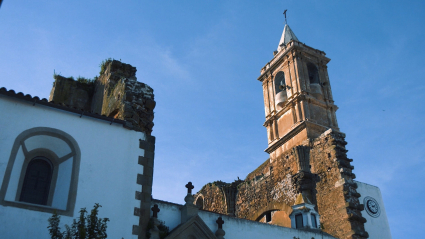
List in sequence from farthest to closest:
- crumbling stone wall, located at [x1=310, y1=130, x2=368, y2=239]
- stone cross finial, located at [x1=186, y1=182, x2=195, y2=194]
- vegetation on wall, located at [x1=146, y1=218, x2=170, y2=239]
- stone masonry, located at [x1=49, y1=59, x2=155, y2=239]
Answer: crumbling stone wall, located at [x1=310, y1=130, x2=368, y2=239]
stone cross finial, located at [x1=186, y1=182, x2=195, y2=194]
stone masonry, located at [x1=49, y1=59, x2=155, y2=239]
vegetation on wall, located at [x1=146, y1=218, x2=170, y2=239]

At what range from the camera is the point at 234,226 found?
460 inches

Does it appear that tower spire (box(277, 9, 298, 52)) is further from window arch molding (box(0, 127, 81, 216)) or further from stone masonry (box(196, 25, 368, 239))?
window arch molding (box(0, 127, 81, 216))

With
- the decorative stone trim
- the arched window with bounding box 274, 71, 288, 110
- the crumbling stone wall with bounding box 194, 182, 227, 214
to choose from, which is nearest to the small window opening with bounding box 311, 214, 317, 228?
the decorative stone trim

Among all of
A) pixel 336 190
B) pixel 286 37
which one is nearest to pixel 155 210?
pixel 336 190

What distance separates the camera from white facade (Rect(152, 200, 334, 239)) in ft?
34.0

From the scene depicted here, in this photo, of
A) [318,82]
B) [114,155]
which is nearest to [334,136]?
[318,82]

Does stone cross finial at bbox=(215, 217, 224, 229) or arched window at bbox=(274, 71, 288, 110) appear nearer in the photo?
stone cross finial at bbox=(215, 217, 224, 229)

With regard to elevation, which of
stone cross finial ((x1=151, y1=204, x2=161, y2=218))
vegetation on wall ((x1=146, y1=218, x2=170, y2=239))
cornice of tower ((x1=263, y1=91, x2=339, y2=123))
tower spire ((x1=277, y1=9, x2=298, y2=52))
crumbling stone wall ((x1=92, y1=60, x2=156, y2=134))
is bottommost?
vegetation on wall ((x1=146, y1=218, x2=170, y2=239))

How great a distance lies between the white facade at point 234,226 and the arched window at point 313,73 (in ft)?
44.0

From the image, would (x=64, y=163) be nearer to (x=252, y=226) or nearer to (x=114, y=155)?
(x=114, y=155)

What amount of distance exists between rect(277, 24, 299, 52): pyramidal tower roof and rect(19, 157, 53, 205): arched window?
69.6ft

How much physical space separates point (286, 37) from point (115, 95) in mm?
19060

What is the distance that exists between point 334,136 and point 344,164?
145 cm

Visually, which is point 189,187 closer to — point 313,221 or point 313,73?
point 313,221
